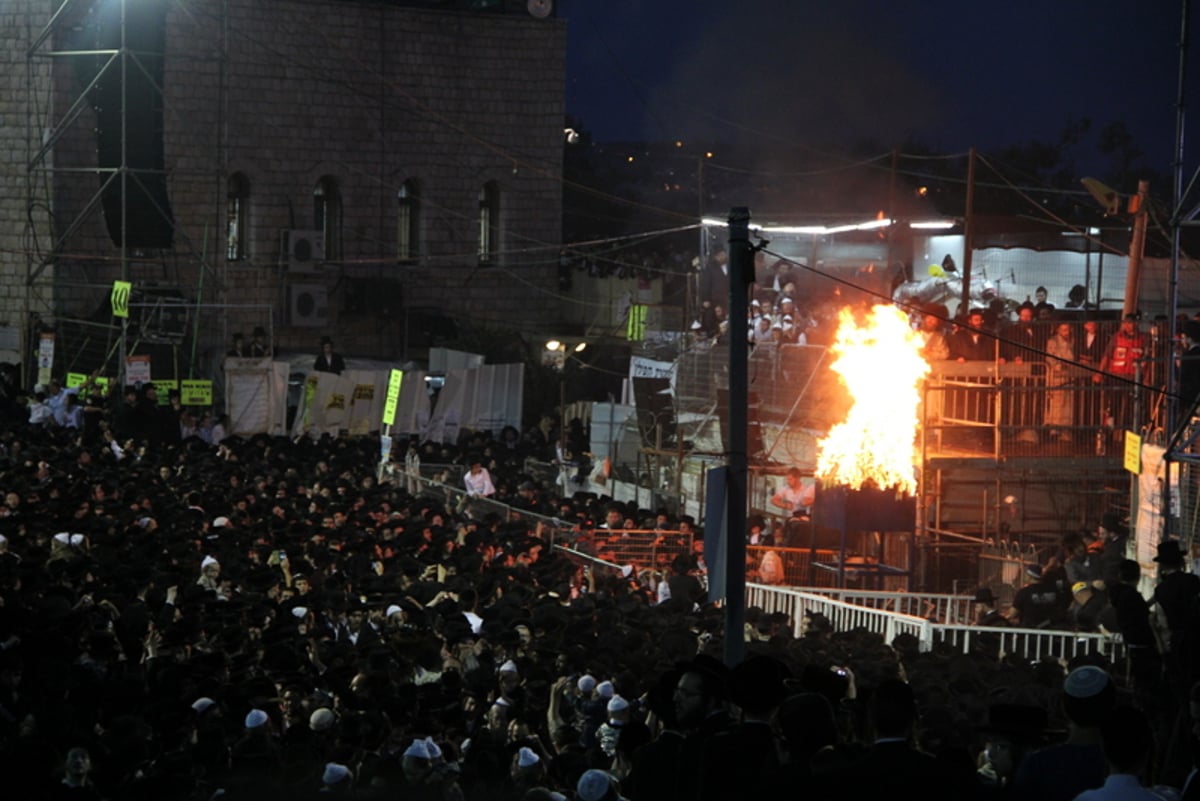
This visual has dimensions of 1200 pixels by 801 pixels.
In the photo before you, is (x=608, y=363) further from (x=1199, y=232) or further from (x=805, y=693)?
(x=805, y=693)

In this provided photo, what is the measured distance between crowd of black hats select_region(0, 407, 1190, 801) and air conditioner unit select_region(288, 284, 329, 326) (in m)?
18.7

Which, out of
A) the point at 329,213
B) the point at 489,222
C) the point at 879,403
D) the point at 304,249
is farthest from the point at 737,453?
the point at 489,222

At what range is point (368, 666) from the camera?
37.4ft

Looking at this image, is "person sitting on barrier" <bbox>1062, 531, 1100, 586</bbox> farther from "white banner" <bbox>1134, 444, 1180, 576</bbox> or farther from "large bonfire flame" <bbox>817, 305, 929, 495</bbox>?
"large bonfire flame" <bbox>817, 305, 929, 495</bbox>

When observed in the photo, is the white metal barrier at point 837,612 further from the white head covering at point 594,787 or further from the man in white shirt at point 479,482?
the man in white shirt at point 479,482

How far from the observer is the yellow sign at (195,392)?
29.7 meters

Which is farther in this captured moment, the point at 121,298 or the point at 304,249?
the point at 304,249

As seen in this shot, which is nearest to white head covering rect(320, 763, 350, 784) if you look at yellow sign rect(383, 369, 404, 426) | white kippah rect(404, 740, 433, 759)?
white kippah rect(404, 740, 433, 759)

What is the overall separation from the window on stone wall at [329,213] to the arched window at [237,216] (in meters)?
1.81

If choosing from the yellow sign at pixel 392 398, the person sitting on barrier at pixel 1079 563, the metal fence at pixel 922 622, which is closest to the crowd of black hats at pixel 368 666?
the metal fence at pixel 922 622

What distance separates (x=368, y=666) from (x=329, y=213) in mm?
30534

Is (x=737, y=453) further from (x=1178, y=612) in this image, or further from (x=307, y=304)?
(x=307, y=304)

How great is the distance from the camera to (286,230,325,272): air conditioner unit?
1551 inches

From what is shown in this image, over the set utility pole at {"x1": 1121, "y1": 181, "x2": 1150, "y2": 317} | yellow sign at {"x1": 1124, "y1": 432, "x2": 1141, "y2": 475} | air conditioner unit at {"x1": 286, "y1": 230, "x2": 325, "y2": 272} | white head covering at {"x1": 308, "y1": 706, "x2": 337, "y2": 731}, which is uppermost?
air conditioner unit at {"x1": 286, "y1": 230, "x2": 325, "y2": 272}
